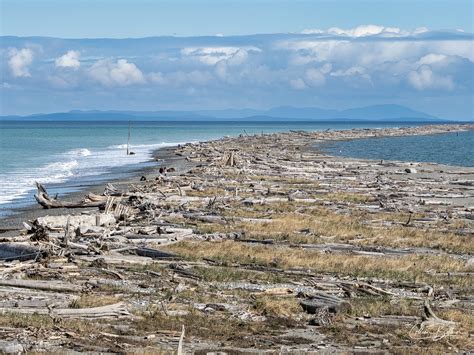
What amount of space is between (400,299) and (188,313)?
5.00 m

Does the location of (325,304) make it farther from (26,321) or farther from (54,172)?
(54,172)

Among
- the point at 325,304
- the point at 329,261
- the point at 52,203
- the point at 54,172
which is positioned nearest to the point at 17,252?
the point at 329,261

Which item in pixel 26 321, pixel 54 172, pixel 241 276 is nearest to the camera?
pixel 26 321

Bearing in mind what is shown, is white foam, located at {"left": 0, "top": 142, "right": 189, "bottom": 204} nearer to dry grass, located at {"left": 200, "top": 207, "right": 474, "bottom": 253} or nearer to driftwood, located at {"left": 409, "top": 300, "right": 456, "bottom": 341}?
dry grass, located at {"left": 200, "top": 207, "right": 474, "bottom": 253}

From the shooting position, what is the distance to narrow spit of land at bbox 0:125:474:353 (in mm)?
14828

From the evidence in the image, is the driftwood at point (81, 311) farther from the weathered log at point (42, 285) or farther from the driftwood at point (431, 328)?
the driftwood at point (431, 328)

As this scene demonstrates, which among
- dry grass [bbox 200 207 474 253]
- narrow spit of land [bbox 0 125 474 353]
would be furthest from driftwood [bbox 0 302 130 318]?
dry grass [bbox 200 207 474 253]

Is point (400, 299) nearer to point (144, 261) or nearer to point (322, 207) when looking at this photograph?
point (144, 261)

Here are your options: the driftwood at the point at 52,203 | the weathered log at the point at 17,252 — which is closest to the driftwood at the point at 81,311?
the weathered log at the point at 17,252

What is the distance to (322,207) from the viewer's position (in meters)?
36.7

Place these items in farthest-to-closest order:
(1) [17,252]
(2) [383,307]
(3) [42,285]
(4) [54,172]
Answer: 1. (4) [54,172]
2. (1) [17,252]
3. (3) [42,285]
4. (2) [383,307]

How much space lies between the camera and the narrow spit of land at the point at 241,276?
14.8 m

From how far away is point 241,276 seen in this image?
20.9 metres

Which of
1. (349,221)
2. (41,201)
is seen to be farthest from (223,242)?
(41,201)
